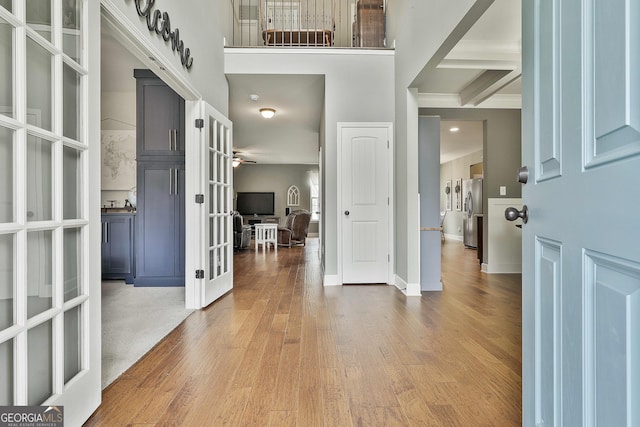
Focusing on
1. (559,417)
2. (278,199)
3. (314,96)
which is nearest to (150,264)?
(314,96)

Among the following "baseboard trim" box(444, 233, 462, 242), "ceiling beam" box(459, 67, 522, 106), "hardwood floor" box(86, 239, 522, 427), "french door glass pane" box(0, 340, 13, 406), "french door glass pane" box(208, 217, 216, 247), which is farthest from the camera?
"baseboard trim" box(444, 233, 462, 242)

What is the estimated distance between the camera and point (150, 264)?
3.79 m

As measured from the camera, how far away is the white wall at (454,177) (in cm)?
926

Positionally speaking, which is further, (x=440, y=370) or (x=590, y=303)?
(x=440, y=370)

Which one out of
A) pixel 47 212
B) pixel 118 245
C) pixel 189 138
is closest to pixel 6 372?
pixel 47 212

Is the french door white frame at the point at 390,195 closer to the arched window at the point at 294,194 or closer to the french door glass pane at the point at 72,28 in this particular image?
the french door glass pane at the point at 72,28

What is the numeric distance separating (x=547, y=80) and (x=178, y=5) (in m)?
2.69

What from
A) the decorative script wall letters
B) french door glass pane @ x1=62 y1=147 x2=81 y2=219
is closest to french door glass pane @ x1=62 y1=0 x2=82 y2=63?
french door glass pane @ x1=62 y1=147 x2=81 y2=219

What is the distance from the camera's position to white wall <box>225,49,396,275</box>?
3.83 metres

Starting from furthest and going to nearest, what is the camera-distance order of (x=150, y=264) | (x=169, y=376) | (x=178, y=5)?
1. (x=150, y=264)
2. (x=178, y=5)
3. (x=169, y=376)

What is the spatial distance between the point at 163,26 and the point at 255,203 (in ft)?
31.4

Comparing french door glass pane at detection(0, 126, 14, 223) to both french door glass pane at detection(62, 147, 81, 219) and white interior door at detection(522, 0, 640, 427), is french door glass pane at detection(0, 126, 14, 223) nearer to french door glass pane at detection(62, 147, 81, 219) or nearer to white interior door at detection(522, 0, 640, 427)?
french door glass pane at detection(62, 147, 81, 219)

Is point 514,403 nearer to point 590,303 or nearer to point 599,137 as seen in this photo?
point 590,303

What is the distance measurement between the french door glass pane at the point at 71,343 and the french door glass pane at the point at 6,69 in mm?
772
